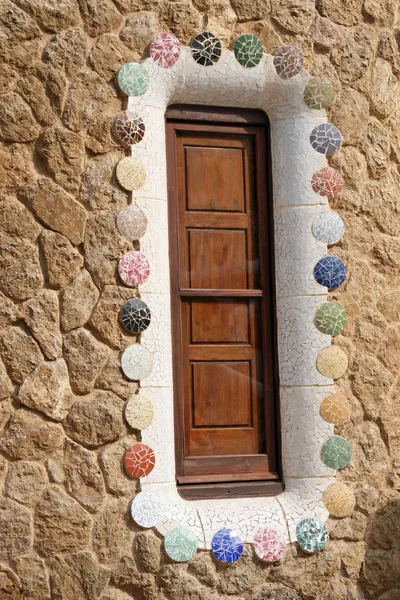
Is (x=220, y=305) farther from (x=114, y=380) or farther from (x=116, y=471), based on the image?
(x=116, y=471)

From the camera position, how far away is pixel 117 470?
4.30 metres

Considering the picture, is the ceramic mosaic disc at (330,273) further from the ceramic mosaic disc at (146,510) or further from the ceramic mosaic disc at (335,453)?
the ceramic mosaic disc at (146,510)

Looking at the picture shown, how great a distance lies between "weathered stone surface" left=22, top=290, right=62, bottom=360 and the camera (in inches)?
168

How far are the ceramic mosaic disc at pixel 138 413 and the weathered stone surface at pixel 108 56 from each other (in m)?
1.66

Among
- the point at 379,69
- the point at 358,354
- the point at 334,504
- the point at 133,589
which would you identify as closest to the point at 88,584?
the point at 133,589

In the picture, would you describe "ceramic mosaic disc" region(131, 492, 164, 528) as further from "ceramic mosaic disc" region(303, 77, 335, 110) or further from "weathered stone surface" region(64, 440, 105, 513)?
"ceramic mosaic disc" region(303, 77, 335, 110)

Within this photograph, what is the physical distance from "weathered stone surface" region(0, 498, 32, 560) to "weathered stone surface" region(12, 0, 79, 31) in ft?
7.82

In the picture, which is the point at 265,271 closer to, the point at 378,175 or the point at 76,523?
the point at 378,175

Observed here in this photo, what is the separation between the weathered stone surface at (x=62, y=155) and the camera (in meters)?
4.39

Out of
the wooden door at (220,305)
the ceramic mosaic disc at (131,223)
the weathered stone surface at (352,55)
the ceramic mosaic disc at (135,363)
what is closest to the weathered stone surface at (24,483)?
the ceramic mosaic disc at (135,363)

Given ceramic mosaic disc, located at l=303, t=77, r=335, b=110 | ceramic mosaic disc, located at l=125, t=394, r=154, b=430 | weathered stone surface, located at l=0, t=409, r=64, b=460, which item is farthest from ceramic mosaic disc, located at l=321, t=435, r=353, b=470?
ceramic mosaic disc, located at l=303, t=77, r=335, b=110

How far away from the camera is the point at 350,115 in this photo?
4.83 meters

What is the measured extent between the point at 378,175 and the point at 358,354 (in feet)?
3.29

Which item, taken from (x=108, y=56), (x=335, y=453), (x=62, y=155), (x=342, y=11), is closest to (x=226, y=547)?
(x=335, y=453)
